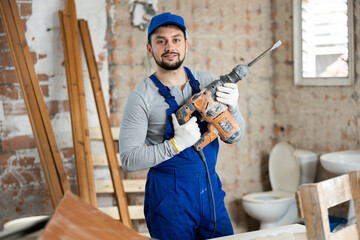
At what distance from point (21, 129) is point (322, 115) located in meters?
2.25

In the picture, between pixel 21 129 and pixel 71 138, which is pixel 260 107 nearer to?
pixel 71 138

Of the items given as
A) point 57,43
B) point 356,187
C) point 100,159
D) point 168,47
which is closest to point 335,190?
point 356,187

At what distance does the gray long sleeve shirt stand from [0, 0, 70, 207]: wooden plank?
100cm

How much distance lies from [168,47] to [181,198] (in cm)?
66

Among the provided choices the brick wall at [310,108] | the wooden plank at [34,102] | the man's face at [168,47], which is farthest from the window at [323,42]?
the wooden plank at [34,102]

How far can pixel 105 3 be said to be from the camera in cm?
320

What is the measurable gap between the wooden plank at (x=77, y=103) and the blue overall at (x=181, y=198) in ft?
3.25

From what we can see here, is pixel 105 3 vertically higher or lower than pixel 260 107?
higher

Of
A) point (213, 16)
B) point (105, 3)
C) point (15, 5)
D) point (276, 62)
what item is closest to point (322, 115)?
point (276, 62)

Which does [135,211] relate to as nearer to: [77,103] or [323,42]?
[77,103]

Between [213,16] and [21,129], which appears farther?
[213,16]

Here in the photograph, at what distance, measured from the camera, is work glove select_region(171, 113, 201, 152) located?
1.91 m

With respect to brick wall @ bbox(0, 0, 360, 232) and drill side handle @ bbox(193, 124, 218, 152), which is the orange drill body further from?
brick wall @ bbox(0, 0, 360, 232)

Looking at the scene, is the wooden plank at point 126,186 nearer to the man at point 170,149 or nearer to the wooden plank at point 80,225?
the man at point 170,149
